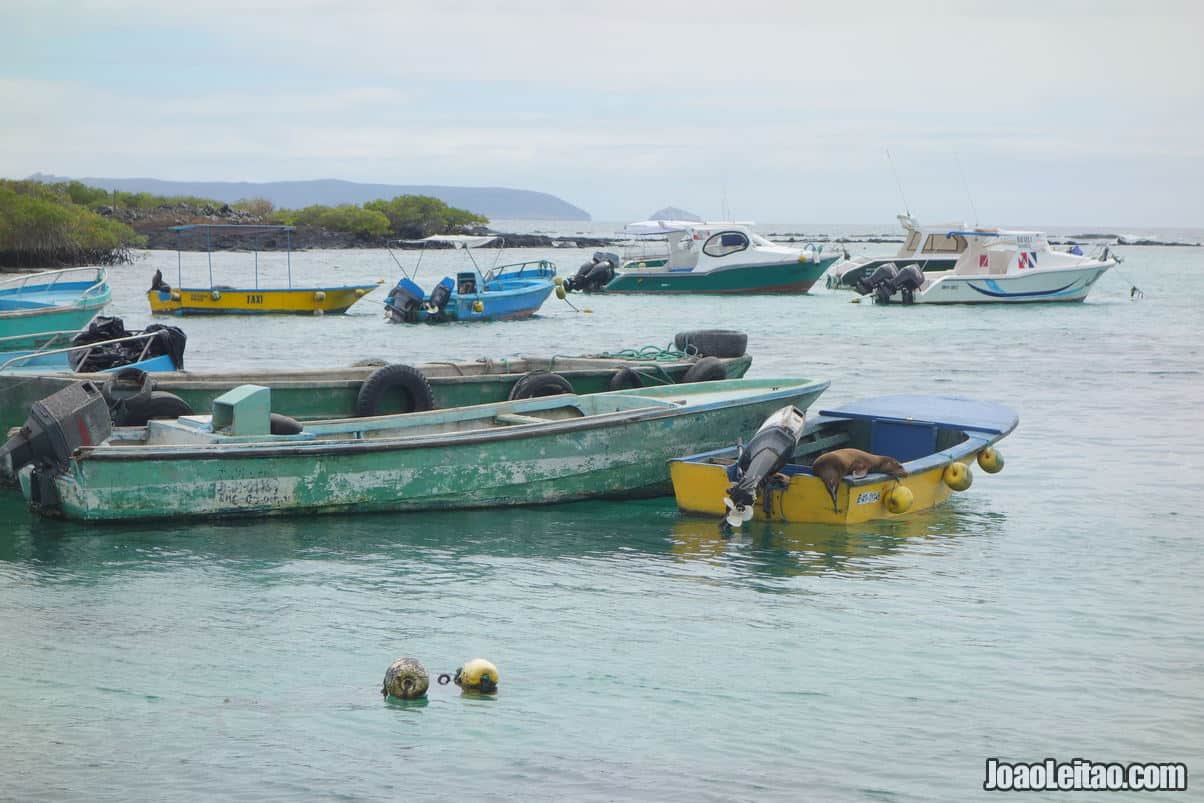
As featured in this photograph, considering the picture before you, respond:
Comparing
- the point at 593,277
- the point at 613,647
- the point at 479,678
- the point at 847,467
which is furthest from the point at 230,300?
the point at 479,678

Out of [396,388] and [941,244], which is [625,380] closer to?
[396,388]

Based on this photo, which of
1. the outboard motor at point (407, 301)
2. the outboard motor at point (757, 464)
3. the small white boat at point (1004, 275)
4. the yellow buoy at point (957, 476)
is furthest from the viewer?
the small white boat at point (1004, 275)

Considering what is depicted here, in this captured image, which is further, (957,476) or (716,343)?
(716,343)

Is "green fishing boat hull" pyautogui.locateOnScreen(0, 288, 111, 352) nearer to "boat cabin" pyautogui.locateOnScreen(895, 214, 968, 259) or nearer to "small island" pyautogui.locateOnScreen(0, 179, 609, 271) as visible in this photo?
"boat cabin" pyautogui.locateOnScreen(895, 214, 968, 259)

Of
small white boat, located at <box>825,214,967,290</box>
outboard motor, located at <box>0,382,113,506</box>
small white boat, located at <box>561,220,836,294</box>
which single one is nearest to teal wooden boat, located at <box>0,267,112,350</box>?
outboard motor, located at <box>0,382,113,506</box>

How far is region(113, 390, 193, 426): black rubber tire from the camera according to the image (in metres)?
11.9

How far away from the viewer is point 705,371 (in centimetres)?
1464

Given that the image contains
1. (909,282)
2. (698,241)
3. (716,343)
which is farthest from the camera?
(698,241)

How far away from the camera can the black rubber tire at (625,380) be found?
14.2m

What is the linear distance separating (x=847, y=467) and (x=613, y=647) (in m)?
3.66

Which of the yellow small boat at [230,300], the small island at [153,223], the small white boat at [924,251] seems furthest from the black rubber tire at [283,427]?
the small island at [153,223]

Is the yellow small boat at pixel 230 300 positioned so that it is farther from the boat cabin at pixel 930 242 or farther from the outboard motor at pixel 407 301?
the boat cabin at pixel 930 242

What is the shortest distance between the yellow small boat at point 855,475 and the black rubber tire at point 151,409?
4671 millimetres

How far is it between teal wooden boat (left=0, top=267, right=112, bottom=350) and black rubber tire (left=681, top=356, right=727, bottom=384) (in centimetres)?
994
